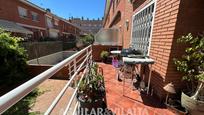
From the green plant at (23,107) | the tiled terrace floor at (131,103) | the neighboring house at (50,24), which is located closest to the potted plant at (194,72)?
the tiled terrace floor at (131,103)

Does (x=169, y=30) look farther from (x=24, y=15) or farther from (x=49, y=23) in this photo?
(x=49, y=23)

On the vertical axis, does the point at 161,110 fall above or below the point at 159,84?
below

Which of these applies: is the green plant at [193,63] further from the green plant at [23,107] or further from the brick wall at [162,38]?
the green plant at [23,107]

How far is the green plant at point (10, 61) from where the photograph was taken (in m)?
5.87

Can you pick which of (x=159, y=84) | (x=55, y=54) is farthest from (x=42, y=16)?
(x=159, y=84)

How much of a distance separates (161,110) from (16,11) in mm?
17369

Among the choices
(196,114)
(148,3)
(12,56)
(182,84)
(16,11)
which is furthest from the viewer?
Answer: (16,11)

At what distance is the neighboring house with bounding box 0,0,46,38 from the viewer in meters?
13.6

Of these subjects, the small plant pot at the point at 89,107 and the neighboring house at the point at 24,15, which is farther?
the neighboring house at the point at 24,15

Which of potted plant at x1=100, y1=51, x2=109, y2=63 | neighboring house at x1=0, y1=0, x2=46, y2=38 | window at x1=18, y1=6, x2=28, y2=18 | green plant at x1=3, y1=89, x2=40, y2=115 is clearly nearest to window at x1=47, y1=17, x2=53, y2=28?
neighboring house at x1=0, y1=0, x2=46, y2=38

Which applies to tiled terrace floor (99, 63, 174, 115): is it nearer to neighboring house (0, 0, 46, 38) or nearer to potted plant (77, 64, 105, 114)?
potted plant (77, 64, 105, 114)

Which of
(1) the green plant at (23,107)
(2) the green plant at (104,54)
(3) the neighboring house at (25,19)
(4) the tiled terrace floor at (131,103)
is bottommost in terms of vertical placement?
(1) the green plant at (23,107)

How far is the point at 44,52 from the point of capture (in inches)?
510

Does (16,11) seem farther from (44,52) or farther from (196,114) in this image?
(196,114)
